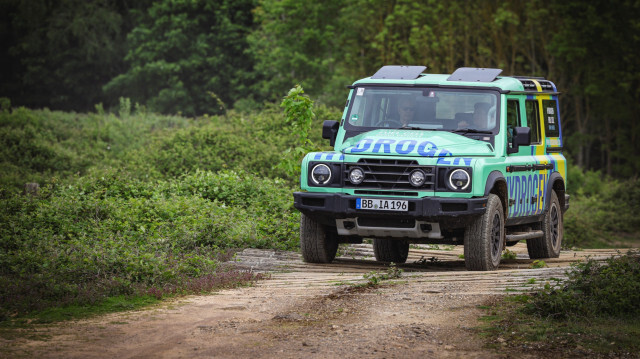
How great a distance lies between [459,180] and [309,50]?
108 ft

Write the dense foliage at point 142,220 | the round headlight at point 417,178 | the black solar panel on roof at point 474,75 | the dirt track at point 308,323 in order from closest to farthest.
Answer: the dirt track at point 308,323
the dense foliage at point 142,220
the round headlight at point 417,178
the black solar panel on roof at point 474,75

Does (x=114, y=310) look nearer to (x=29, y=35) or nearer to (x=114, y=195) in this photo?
(x=114, y=195)

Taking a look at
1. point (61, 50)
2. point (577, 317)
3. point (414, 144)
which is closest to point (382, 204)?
point (414, 144)

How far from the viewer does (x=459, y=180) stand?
37.8 ft

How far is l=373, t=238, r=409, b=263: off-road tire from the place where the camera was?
A: 13.7 meters

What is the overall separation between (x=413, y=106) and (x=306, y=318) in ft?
16.0

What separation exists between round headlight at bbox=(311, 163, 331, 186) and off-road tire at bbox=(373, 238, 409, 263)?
201cm

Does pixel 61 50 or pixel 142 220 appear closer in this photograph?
pixel 142 220

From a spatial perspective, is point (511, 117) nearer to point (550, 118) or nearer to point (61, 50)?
point (550, 118)

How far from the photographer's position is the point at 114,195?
16062 millimetres

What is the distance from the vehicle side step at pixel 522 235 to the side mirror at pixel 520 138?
1.22m

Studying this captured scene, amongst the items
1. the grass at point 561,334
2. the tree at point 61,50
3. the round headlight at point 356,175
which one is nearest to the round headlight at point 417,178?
the round headlight at point 356,175

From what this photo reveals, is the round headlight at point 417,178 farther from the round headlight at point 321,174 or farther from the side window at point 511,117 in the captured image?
the side window at point 511,117

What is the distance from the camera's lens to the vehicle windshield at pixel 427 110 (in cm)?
1266
